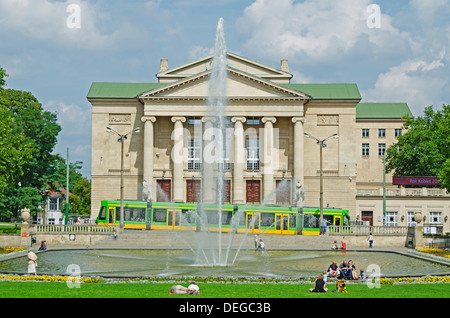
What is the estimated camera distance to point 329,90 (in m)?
86.1

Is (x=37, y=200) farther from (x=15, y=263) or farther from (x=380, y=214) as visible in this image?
(x=380, y=214)

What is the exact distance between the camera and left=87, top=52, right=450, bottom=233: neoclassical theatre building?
80.2 m

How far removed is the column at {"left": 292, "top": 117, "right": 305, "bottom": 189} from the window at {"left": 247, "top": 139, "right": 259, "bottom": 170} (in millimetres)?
4981

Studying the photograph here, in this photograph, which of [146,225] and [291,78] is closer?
[146,225]

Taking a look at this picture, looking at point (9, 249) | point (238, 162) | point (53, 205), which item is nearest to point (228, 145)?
point (238, 162)

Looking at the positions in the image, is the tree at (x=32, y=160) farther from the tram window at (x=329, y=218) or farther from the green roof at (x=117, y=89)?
the tram window at (x=329, y=218)

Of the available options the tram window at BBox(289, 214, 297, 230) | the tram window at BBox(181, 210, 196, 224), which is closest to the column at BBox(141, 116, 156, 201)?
the tram window at BBox(181, 210, 196, 224)

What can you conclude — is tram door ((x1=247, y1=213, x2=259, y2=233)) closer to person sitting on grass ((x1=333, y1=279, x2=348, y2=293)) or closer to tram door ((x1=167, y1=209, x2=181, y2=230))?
tram door ((x1=167, y1=209, x2=181, y2=230))

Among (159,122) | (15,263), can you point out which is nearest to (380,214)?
(159,122)

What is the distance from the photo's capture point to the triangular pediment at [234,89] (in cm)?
7962

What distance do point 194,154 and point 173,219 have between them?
22560 millimetres
